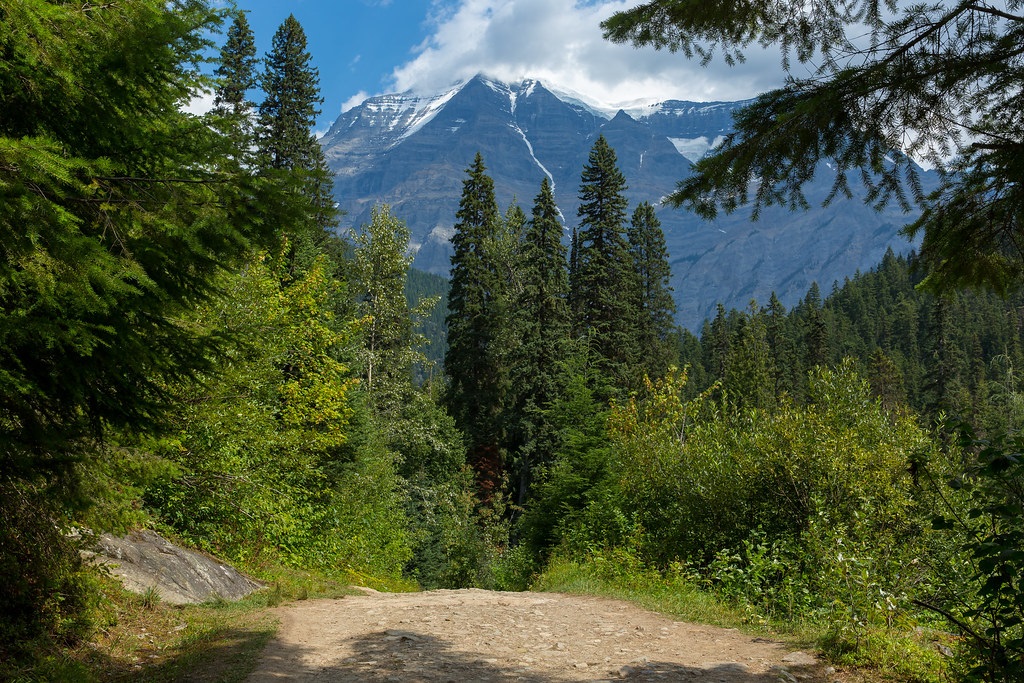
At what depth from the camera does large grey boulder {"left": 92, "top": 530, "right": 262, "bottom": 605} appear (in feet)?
27.2

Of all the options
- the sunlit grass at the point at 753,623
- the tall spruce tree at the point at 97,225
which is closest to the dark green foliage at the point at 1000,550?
the sunlit grass at the point at 753,623

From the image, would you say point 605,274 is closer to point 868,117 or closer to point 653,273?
point 653,273

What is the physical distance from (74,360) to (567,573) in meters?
10.7

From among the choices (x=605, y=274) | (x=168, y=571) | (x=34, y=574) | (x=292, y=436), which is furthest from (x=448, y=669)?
(x=605, y=274)

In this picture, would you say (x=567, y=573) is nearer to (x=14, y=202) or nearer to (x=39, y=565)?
(x=39, y=565)

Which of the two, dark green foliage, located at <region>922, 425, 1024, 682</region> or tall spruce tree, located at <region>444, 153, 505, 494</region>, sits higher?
tall spruce tree, located at <region>444, 153, 505, 494</region>

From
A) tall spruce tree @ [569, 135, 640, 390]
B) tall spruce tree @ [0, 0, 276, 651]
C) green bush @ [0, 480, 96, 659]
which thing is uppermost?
tall spruce tree @ [569, 135, 640, 390]

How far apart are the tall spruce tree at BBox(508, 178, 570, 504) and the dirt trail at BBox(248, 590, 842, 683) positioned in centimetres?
2173

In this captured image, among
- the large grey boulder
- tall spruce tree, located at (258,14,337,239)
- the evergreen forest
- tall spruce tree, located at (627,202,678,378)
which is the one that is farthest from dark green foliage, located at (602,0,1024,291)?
tall spruce tree, located at (627,202,678,378)

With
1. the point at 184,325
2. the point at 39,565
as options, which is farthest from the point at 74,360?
the point at 39,565

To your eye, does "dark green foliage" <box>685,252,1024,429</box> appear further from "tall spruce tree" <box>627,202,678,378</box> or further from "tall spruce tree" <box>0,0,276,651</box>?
"tall spruce tree" <box>0,0,276,651</box>

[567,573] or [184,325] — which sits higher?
[184,325]

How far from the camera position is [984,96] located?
4.66 m

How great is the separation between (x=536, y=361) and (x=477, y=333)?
4.43 metres
